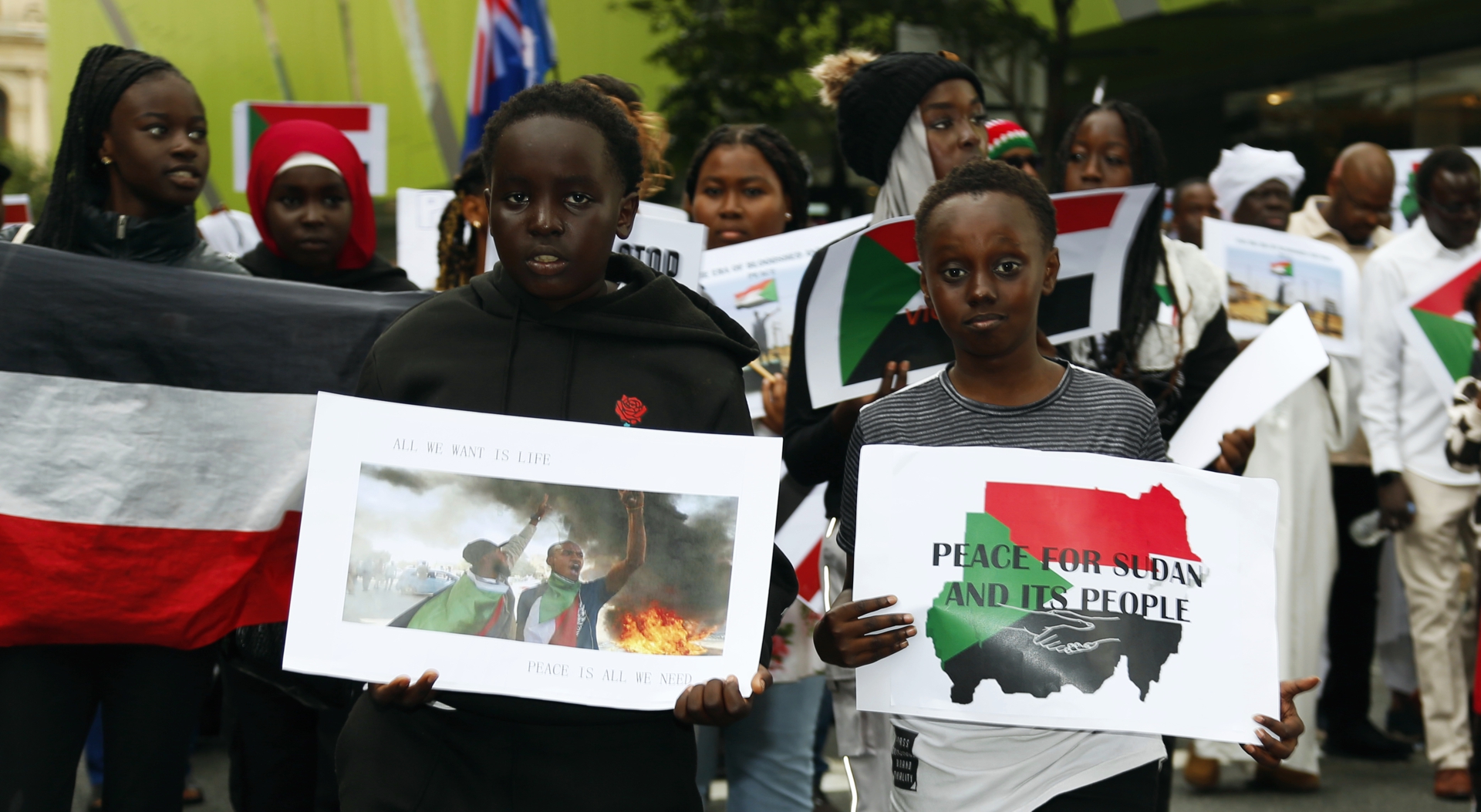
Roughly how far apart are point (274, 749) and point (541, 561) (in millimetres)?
1639

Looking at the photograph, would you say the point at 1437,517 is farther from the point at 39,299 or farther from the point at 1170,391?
the point at 39,299

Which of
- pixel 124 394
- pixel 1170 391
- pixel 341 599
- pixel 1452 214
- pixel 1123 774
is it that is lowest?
pixel 1123 774

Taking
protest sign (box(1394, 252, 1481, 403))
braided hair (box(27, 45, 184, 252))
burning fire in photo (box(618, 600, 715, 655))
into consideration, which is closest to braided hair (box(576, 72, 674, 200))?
braided hair (box(27, 45, 184, 252))

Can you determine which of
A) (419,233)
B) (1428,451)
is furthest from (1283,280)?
(419,233)

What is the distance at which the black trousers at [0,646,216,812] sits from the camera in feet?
9.42

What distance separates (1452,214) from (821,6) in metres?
8.77

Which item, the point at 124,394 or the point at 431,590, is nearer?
the point at 431,590

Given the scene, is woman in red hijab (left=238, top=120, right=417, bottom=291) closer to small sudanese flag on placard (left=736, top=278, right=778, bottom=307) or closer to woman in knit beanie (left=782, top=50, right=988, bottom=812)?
small sudanese flag on placard (left=736, top=278, right=778, bottom=307)

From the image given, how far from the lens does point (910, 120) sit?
3.72 m

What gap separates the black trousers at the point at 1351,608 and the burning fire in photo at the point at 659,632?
184 inches

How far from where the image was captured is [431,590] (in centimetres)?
217

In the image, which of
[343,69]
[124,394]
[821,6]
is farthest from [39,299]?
[343,69]

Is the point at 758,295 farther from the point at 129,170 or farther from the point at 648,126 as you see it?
the point at 129,170

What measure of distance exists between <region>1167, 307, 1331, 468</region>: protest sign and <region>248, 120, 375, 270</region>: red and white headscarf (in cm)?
227
